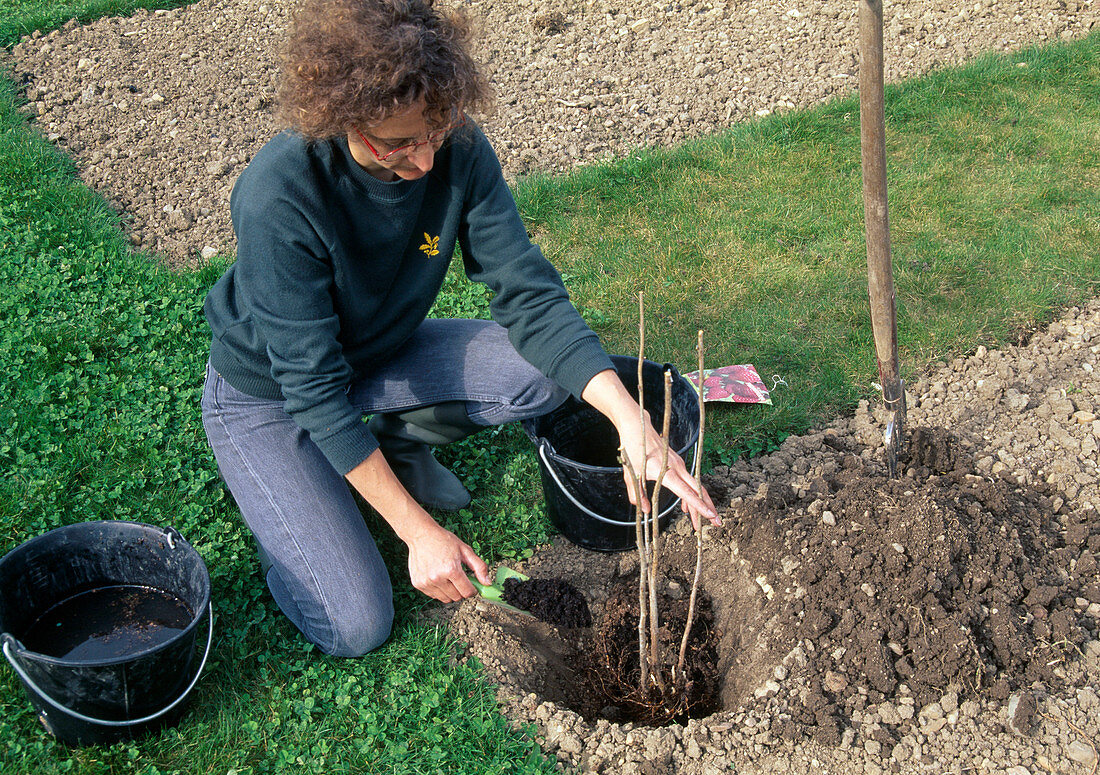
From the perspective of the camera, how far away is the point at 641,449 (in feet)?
7.95

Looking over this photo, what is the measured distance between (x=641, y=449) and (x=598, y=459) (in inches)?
36.2

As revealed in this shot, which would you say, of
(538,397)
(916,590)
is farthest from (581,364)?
(916,590)

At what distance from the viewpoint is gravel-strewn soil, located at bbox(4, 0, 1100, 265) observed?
16.2ft

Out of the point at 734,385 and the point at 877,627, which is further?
the point at 734,385

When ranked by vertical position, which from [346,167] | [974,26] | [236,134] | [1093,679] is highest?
[346,167]

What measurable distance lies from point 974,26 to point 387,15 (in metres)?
5.41

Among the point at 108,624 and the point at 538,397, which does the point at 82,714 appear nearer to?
the point at 108,624

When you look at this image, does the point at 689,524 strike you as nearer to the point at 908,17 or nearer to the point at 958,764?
the point at 958,764

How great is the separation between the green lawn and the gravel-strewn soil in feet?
0.90

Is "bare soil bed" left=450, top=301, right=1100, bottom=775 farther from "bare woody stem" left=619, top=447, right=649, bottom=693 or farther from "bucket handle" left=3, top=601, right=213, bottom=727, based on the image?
"bucket handle" left=3, top=601, right=213, bottom=727

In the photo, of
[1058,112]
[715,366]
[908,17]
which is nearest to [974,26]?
[908,17]

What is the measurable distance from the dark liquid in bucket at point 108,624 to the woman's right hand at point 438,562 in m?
0.76

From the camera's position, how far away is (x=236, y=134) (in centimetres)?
516

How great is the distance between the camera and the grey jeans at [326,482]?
8.48 ft
